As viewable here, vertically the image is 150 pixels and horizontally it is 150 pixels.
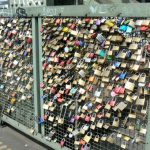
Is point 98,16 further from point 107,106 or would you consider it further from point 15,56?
point 15,56

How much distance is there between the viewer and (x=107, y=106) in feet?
10.8

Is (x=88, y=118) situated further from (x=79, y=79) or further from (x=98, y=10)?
(x=98, y=10)

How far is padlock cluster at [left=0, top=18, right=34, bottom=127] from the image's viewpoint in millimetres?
4566

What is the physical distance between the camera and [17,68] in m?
4.81

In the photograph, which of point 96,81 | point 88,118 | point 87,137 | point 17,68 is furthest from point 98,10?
point 17,68

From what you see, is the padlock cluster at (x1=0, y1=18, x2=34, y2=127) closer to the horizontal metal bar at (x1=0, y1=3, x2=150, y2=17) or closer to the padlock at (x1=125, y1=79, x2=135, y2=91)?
the horizontal metal bar at (x1=0, y1=3, x2=150, y2=17)

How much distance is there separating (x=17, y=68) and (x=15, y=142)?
3.59ft

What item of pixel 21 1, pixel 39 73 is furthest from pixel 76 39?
pixel 21 1

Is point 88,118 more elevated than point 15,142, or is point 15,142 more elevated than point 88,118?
point 88,118

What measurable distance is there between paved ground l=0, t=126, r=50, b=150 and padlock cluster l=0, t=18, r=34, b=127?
0.26 metres

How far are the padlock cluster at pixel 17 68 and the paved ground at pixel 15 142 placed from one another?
0.26 metres

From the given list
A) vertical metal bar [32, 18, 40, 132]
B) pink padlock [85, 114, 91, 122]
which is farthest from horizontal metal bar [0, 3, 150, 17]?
pink padlock [85, 114, 91, 122]

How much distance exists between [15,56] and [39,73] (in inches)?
25.8

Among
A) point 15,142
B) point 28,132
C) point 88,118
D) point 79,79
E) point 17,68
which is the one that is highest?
point 79,79
